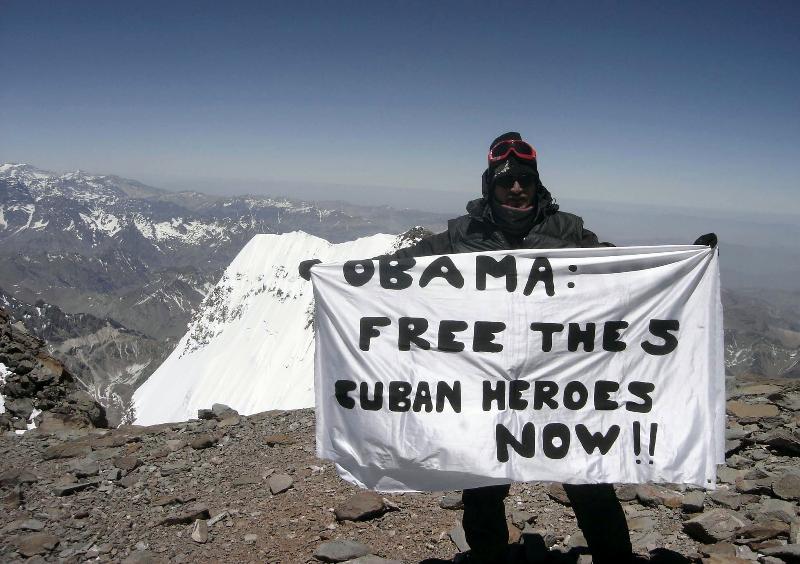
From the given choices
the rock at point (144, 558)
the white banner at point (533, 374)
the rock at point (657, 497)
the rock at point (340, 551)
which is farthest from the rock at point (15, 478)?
the rock at point (657, 497)

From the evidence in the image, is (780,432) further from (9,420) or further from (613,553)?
(9,420)

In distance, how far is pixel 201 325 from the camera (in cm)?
19162

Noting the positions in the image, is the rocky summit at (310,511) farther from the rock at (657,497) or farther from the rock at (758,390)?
the rock at (758,390)

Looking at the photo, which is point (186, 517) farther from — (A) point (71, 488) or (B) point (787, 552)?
(B) point (787, 552)

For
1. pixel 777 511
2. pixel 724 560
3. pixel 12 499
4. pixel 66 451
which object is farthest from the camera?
pixel 66 451

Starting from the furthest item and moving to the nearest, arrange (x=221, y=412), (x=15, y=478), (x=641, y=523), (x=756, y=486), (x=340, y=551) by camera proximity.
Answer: (x=221, y=412), (x=15, y=478), (x=756, y=486), (x=641, y=523), (x=340, y=551)

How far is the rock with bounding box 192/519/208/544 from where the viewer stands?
6564 millimetres

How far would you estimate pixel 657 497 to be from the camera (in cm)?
677

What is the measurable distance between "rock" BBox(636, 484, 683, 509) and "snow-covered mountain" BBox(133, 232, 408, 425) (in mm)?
89462

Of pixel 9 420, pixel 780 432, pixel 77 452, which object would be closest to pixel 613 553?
pixel 780 432

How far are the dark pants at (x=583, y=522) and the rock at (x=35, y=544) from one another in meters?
5.73

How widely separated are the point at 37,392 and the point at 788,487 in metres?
15.9

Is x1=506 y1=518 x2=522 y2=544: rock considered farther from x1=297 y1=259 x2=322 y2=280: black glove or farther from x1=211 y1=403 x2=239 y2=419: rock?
x1=211 y1=403 x2=239 y2=419: rock

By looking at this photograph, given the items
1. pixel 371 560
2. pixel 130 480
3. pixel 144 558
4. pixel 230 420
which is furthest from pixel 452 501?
pixel 230 420
